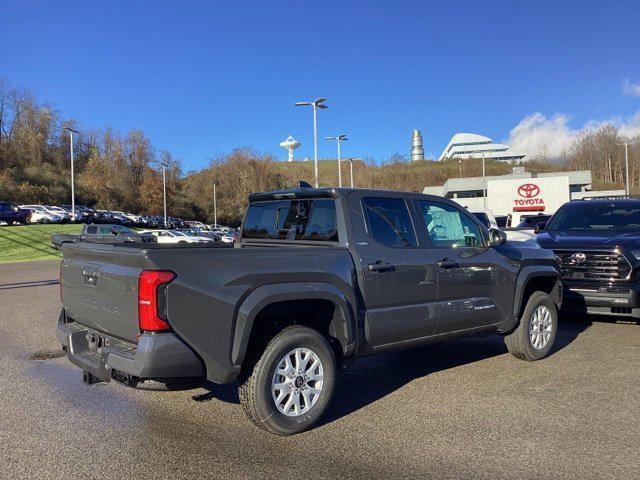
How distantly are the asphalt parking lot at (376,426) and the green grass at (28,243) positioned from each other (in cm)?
2535

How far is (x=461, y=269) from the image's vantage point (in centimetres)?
532

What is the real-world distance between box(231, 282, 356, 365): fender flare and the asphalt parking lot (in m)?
0.70

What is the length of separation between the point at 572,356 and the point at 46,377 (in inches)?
233

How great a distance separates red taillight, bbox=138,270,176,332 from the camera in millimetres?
3561

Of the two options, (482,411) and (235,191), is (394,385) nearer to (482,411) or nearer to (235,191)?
(482,411)

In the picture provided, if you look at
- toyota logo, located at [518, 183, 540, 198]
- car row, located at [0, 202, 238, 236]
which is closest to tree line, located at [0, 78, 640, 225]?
car row, located at [0, 202, 238, 236]

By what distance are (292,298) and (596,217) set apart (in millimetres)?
7020

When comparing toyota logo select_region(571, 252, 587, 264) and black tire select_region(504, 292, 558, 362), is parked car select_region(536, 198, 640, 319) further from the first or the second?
black tire select_region(504, 292, 558, 362)

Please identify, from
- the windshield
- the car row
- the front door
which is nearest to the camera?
the front door

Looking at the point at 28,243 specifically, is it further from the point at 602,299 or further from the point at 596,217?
the point at 602,299

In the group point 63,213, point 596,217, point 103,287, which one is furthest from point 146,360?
point 63,213

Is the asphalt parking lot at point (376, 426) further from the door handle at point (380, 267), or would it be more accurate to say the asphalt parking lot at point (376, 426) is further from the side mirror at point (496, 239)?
the side mirror at point (496, 239)

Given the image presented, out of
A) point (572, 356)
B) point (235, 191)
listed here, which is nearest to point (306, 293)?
point (572, 356)

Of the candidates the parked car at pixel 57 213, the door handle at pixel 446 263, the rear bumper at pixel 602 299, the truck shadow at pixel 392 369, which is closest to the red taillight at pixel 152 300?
the truck shadow at pixel 392 369
